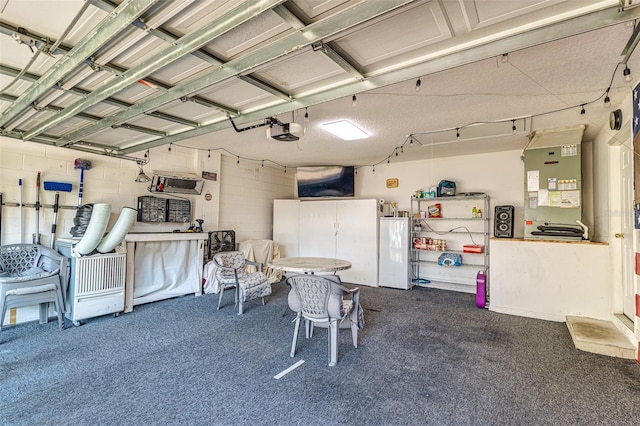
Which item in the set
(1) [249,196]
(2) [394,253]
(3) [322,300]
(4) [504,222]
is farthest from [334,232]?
(3) [322,300]

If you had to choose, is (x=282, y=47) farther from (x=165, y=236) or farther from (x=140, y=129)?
(x=165, y=236)

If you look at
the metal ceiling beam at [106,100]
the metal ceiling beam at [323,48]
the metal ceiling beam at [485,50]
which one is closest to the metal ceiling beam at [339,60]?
the metal ceiling beam at [323,48]

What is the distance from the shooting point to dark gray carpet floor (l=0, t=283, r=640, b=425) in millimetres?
1975

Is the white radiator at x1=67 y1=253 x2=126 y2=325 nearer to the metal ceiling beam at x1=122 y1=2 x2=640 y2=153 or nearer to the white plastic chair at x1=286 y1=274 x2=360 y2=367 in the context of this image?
the white plastic chair at x1=286 y1=274 x2=360 y2=367

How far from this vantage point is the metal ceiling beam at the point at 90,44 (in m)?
1.54

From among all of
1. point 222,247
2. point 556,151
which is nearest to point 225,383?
point 222,247

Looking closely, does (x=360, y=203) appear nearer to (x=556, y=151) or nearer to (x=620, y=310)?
(x=556, y=151)

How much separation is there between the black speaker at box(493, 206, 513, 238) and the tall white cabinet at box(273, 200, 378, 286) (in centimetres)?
212

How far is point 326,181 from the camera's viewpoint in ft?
21.5

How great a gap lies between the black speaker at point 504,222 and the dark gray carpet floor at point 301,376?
141cm

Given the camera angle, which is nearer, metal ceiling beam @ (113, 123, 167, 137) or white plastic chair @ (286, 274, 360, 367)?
white plastic chair @ (286, 274, 360, 367)

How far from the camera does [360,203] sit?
6117mm

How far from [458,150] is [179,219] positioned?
5140 millimetres

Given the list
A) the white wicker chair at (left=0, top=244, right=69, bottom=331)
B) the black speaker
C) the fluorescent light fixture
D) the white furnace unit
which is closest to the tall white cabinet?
the fluorescent light fixture
